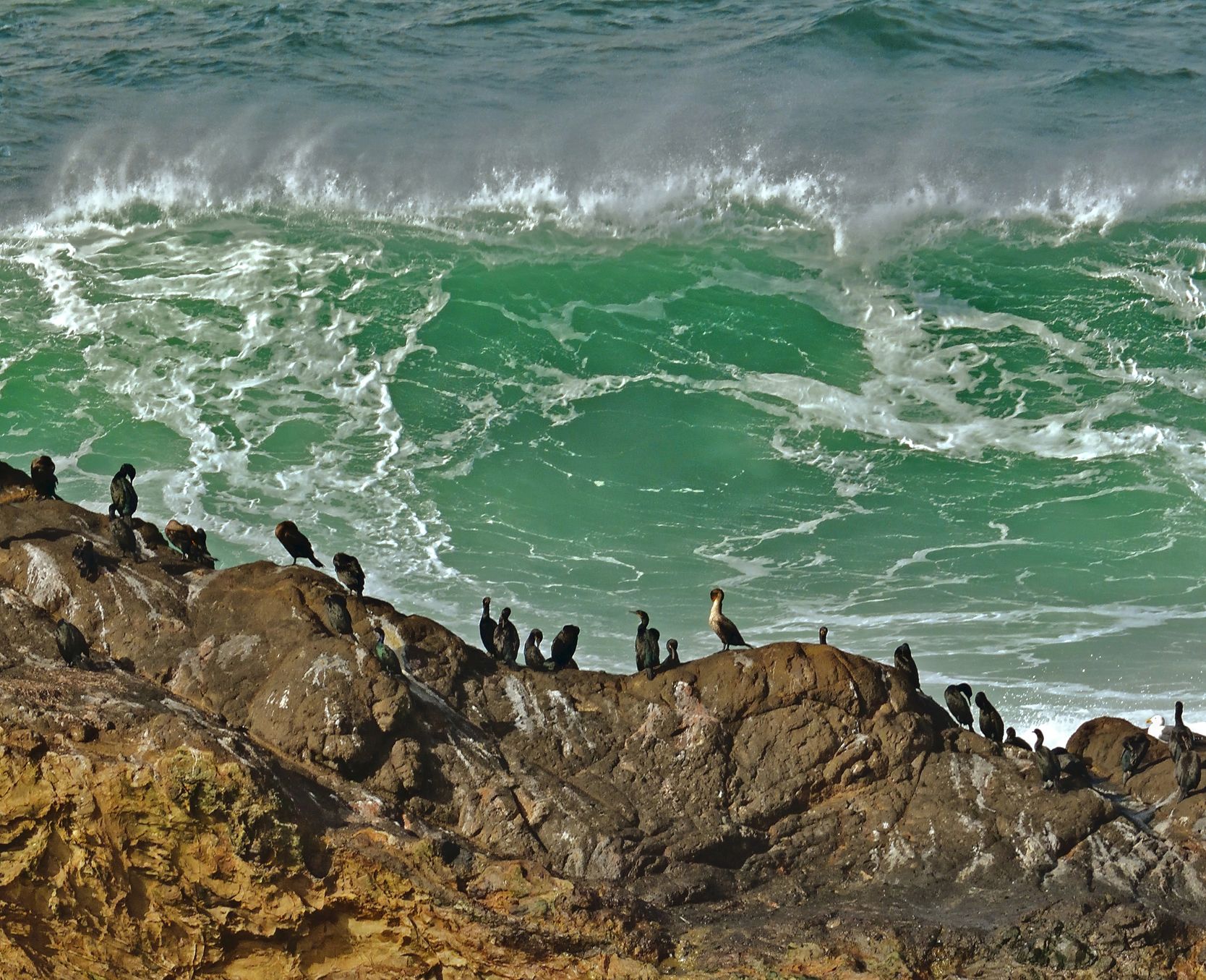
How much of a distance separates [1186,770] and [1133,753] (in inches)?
31.6

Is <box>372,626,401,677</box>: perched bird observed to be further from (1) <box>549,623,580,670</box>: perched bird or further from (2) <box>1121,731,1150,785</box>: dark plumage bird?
(2) <box>1121,731,1150,785</box>: dark plumage bird

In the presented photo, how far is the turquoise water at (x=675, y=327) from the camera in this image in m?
21.7

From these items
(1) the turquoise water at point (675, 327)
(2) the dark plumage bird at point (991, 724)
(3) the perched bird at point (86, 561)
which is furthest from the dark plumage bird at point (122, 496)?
(2) the dark plumage bird at point (991, 724)

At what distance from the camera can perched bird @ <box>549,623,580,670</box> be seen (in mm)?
13039

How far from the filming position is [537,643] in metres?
13.6

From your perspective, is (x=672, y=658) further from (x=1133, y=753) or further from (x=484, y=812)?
(x=1133, y=753)

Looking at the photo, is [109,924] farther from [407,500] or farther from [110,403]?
[110,403]

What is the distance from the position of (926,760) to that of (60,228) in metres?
22.3

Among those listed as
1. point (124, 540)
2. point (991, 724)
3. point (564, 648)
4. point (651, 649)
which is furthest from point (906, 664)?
point (124, 540)

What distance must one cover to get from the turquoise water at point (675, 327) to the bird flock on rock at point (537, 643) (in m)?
5.55

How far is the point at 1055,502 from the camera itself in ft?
75.9

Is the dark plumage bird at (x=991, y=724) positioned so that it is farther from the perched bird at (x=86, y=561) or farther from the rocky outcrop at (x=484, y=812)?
the perched bird at (x=86, y=561)

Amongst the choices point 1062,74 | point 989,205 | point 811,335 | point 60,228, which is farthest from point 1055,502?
point 60,228

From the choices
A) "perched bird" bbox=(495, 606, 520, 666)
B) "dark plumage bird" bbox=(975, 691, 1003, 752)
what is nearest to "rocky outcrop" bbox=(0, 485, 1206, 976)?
"perched bird" bbox=(495, 606, 520, 666)
